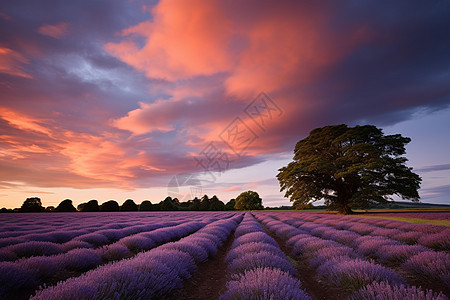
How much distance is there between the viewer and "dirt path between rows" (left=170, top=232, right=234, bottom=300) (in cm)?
321

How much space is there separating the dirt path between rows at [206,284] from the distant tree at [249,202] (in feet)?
198

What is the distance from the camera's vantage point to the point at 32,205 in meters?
38.6

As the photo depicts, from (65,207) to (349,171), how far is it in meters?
47.9

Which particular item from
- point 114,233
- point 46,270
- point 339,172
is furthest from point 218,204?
point 46,270

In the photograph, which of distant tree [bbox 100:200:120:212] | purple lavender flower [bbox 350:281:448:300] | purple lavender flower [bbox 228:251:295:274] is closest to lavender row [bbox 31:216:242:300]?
purple lavender flower [bbox 228:251:295:274]

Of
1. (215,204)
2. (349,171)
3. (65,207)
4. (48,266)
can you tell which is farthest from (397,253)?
(215,204)

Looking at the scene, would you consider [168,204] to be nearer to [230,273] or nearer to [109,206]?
[109,206]

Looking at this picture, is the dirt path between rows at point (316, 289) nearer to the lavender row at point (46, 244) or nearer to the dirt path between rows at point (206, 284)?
the dirt path between rows at point (206, 284)

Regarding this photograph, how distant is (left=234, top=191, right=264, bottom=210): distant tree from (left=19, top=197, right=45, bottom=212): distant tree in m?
46.8

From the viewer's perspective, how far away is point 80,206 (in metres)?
45.7

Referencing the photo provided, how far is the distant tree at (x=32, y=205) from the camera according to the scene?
37.8m

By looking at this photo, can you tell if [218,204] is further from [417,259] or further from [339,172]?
[417,259]

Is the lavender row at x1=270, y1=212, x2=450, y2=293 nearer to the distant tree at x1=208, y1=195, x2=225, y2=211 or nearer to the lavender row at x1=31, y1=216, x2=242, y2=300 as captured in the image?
the lavender row at x1=31, y1=216, x2=242, y2=300

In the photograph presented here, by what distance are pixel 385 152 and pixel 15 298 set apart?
2440 cm
